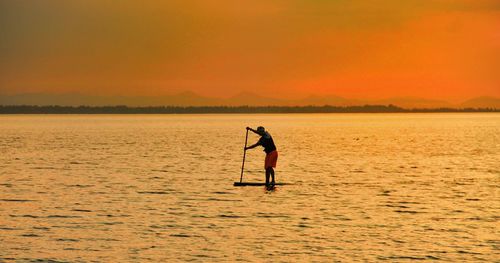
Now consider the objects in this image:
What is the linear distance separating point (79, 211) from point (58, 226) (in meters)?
3.44

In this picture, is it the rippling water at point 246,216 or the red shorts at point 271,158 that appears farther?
the red shorts at point 271,158

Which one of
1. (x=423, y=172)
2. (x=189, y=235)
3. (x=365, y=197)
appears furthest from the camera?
(x=423, y=172)

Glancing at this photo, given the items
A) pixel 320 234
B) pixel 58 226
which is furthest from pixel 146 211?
pixel 320 234

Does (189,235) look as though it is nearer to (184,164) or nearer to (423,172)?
(423,172)

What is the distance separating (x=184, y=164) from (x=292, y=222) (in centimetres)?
3005

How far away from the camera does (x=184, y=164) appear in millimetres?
54812

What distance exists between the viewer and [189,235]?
22.9 meters

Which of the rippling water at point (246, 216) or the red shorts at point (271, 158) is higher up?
the red shorts at point (271, 158)

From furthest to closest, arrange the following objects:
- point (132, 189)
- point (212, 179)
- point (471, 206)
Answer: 1. point (212, 179)
2. point (132, 189)
3. point (471, 206)

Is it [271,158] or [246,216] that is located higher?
[271,158]

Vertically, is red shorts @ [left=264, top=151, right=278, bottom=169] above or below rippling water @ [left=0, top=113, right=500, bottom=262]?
above

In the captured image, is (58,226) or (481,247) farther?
(58,226)

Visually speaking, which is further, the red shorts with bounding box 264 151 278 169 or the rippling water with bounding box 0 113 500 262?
the red shorts with bounding box 264 151 278 169

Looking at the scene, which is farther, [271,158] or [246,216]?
[271,158]
